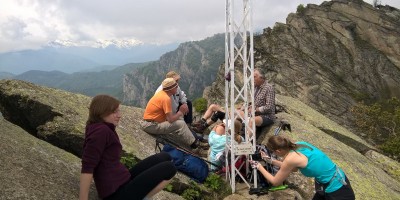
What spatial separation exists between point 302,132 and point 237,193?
216 inches

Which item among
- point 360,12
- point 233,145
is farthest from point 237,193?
point 360,12

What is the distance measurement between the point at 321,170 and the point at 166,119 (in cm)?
565

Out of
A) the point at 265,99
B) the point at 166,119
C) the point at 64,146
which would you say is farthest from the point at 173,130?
the point at 265,99

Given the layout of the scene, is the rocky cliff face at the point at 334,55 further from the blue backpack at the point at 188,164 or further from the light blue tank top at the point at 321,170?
the light blue tank top at the point at 321,170

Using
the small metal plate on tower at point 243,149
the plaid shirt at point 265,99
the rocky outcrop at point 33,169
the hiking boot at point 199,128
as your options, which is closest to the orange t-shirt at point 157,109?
the small metal plate on tower at point 243,149

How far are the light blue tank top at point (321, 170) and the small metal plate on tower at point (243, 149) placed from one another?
2.80 metres

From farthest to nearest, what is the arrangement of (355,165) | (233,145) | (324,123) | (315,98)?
(315,98), (324,123), (355,165), (233,145)

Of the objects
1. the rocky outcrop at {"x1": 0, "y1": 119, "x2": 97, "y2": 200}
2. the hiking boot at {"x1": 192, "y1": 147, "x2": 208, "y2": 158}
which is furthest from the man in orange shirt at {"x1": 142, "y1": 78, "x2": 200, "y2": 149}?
the rocky outcrop at {"x1": 0, "y1": 119, "x2": 97, "y2": 200}

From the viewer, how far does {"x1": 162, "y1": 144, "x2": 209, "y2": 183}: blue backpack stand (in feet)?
29.9

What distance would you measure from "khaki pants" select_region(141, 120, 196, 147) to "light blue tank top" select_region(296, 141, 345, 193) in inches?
200

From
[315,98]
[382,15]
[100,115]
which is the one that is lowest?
[315,98]

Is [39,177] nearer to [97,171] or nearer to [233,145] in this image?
[97,171]

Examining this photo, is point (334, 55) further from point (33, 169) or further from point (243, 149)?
point (33, 169)

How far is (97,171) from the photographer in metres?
5.36
